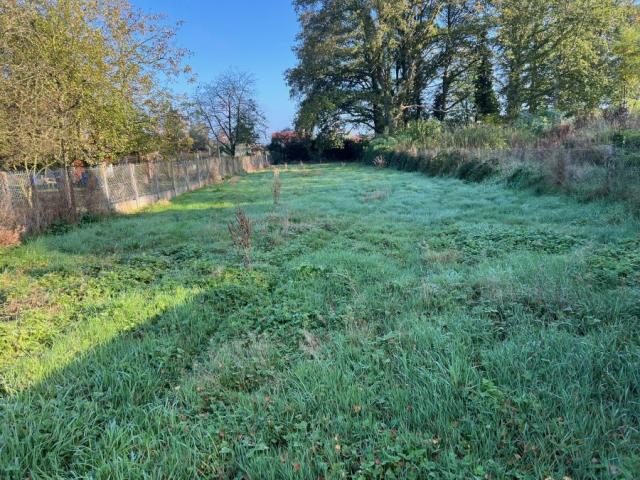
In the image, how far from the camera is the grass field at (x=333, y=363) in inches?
72.4

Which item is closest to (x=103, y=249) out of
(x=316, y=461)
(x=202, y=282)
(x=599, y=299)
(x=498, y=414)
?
(x=202, y=282)

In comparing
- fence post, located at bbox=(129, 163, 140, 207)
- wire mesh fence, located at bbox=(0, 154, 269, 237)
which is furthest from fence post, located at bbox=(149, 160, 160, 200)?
fence post, located at bbox=(129, 163, 140, 207)

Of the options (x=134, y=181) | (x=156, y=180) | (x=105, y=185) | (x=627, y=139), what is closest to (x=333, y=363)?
(x=627, y=139)

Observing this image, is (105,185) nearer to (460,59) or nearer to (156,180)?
(156,180)

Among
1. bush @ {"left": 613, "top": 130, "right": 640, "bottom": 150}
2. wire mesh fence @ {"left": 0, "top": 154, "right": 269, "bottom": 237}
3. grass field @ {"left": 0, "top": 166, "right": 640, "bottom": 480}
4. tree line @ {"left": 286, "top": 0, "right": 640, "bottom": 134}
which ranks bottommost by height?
grass field @ {"left": 0, "top": 166, "right": 640, "bottom": 480}

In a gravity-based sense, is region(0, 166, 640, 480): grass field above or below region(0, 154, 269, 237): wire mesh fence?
below

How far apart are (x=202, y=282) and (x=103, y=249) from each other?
324 centimetres

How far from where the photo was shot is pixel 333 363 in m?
2.62

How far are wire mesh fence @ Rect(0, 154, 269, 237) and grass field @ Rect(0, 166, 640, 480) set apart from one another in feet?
10.8

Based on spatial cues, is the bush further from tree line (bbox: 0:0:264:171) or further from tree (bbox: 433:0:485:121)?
tree (bbox: 433:0:485:121)

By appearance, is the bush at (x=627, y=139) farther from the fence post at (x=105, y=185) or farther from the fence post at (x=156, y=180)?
the fence post at (x=156, y=180)

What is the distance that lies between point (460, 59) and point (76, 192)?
32425 millimetres

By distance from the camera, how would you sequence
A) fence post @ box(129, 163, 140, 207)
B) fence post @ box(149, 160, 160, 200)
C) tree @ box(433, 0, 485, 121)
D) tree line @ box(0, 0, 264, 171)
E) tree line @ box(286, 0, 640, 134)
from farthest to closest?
tree @ box(433, 0, 485, 121) → tree line @ box(286, 0, 640, 134) → fence post @ box(149, 160, 160, 200) → fence post @ box(129, 163, 140, 207) → tree line @ box(0, 0, 264, 171)

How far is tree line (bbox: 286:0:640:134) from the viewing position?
24125mm
